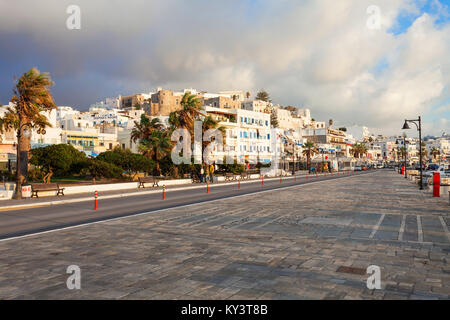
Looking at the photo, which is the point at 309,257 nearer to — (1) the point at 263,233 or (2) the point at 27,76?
(1) the point at 263,233

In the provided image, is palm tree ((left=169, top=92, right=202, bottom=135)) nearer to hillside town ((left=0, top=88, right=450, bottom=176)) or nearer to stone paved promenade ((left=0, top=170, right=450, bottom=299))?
hillside town ((left=0, top=88, right=450, bottom=176))

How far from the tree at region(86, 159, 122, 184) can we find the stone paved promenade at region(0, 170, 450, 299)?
21644 millimetres

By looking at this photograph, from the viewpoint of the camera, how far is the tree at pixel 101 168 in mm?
33144

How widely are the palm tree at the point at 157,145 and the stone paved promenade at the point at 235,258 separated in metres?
28.4

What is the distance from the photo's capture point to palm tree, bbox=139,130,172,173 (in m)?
41.3

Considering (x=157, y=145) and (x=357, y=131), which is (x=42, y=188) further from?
(x=357, y=131)

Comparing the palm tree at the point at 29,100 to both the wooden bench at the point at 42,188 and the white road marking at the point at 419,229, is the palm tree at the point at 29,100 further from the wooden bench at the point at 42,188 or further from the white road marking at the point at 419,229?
the white road marking at the point at 419,229

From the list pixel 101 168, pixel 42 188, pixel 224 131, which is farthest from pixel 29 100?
pixel 224 131

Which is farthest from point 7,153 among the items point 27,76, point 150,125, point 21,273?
A: point 21,273

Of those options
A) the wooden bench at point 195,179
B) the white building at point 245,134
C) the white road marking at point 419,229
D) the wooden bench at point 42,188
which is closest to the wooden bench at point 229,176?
the wooden bench at point 195,179

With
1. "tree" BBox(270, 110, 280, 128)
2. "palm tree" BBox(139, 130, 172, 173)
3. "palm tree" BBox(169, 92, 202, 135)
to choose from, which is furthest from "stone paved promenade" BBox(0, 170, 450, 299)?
"tree" BBox(270, 110, 280, 128)

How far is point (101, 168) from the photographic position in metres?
33.5

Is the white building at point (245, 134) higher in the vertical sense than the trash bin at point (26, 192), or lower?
higher

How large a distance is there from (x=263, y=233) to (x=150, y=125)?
3601 cm
